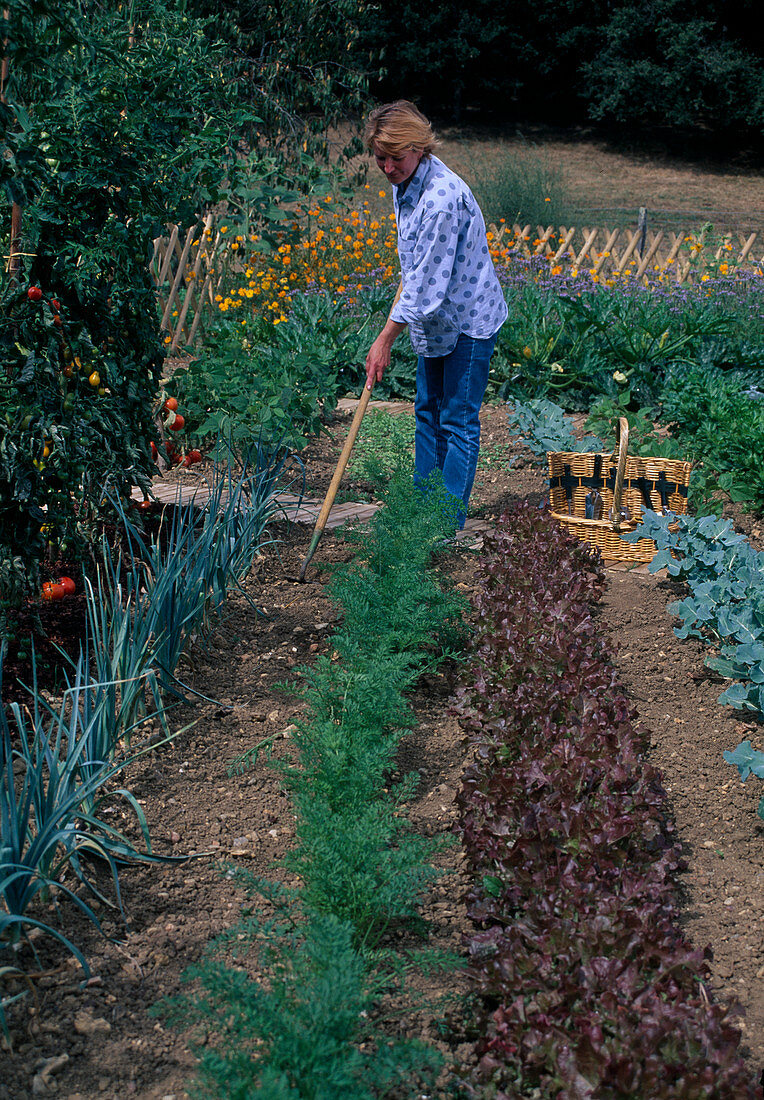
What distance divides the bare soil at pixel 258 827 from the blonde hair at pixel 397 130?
1.63 meters

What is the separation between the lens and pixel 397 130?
11.4ft

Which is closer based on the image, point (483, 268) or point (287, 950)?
point (287, 950)

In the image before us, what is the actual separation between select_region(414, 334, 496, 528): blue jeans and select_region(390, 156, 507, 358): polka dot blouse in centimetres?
9

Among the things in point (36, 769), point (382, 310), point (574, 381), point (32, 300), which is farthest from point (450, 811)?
point (382, 310)

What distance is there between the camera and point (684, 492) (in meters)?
4.49

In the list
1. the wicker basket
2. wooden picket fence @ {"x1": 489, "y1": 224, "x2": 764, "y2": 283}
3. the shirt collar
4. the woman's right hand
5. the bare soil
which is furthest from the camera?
wooden picket fence @ {"x1": 489, "y1": 224, "x2": 764, "y2": 283}

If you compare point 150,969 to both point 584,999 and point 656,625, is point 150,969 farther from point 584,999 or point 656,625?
point 656,625

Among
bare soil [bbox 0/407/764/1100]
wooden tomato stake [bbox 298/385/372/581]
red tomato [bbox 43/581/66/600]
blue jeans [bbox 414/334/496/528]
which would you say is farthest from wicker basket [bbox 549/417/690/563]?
red tomato [bbox 43/581/66/600]

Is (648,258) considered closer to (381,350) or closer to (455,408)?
(455,408)

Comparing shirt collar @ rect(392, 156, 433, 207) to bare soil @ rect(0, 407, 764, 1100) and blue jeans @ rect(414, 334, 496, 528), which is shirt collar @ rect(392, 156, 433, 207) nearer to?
blue jeans @ rect(414, 334, 496, 528)

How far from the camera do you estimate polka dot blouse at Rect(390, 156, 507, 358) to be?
357cm

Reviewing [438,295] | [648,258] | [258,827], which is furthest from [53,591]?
[648,258]

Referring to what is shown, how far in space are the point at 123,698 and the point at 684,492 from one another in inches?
125

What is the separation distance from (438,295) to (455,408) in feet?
1.86
